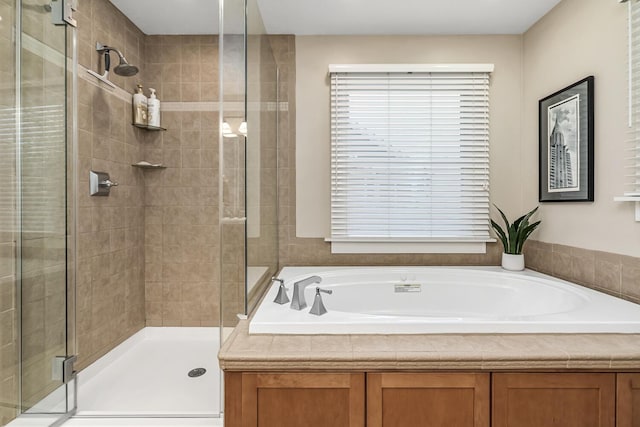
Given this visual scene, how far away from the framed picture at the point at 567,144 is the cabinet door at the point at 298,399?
1724 mm

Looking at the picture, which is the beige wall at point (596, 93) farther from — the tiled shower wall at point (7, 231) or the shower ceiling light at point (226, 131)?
the tiled shower wall at point (7, 231)

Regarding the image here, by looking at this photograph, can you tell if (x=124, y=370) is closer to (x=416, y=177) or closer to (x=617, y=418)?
(x=416, y=177)

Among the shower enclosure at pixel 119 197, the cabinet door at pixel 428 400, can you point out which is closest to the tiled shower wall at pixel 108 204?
the shower enclosure at pixel 119 197

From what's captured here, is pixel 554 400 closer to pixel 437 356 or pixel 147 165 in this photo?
pixel 437 356

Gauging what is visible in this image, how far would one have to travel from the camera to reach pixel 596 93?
6.33 feet

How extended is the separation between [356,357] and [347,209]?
1538mm

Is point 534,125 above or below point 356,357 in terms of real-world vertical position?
above

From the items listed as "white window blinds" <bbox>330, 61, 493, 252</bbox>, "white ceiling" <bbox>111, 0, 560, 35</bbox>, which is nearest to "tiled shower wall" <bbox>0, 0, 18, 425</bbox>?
"white ceiling" <bbox>111, 0, 560, 35</bbox>

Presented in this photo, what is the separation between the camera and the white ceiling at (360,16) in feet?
7.39

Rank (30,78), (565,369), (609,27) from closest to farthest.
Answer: (565,369) → (30,78) → (609,27)

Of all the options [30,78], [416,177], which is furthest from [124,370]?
[416,177]

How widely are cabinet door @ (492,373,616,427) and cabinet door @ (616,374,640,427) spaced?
0.02 metres

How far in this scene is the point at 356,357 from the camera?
1205 millimetres

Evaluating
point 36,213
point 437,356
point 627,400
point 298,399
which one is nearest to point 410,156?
point 437,356
